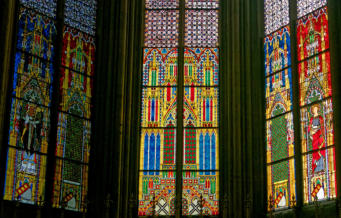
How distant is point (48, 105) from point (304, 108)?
468cm

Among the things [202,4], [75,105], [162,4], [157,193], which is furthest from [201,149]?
[162,4]

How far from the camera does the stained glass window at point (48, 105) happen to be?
1470 centimetres

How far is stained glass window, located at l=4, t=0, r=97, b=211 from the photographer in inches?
579

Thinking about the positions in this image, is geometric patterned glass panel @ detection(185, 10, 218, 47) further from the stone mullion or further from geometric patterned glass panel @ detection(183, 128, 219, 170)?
geometric patterned glass panel @ detection(183, 128, 219, 170)

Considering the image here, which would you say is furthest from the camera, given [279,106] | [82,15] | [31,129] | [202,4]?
[202,4]

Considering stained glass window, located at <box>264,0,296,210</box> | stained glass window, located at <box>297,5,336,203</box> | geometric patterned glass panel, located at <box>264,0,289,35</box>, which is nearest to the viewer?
stained glass window, located at <box>297,5,336,203</box>

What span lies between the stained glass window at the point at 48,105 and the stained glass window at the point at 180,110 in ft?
3.82

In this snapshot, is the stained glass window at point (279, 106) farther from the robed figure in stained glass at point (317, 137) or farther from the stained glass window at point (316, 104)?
→ the robed figure in stained glass at point (317, 137)

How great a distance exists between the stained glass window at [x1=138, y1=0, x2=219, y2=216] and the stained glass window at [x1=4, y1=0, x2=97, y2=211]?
3.82 feet

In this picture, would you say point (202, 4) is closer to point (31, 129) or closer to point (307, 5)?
point (307, 5)

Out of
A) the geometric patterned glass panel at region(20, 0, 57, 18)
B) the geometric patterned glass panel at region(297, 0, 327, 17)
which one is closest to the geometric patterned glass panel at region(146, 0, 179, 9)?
the geometric patterned glass panel at region(20, 0, 57, 18)

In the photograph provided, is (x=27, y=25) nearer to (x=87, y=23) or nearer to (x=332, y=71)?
(x=87, y=23)

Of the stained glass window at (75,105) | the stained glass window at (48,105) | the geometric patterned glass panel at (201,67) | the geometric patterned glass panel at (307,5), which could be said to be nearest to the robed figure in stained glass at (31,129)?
the stained glass window at (48,105)

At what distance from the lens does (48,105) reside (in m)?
15.4
